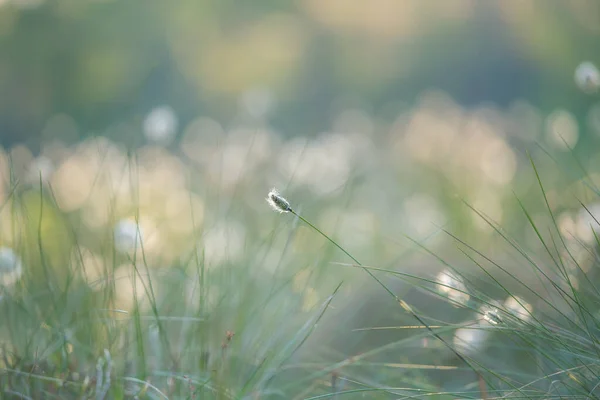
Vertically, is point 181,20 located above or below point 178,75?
above

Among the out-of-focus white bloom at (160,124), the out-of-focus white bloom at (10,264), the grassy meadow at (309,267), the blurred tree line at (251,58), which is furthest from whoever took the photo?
the blurred tree line at (251,58)

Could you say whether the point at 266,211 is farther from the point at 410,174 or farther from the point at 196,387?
the point at 196,387

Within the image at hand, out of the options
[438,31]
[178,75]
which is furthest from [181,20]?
[438,31]

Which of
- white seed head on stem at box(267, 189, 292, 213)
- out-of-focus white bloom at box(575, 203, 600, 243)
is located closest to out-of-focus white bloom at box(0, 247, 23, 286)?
white seed head on stem at box(267, 189, 292, 213)

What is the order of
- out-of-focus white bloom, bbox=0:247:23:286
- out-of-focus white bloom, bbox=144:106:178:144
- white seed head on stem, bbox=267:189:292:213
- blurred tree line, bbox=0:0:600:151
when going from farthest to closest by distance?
blurred tree line, bbox=0:0:600:151 < out-of-focus white bloom, bbox=144:106:178:144 < out-of-focus white bloom, bbox=0:247:23:286 < white seed head on stem, bbox=267:189:292:213

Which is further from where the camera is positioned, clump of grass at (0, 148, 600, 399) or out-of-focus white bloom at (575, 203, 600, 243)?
out-of-focus white bloom at (575, 203, 600, 243)

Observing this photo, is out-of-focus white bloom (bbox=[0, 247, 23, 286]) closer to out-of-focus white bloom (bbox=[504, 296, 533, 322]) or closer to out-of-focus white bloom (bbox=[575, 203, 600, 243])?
out-of-focus white bloom (bbox=[504, 296, 533, 322])

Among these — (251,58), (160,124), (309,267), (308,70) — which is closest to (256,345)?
(160,124)

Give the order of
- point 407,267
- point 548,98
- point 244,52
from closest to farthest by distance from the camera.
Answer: point 407,267 < point 548,98 < point 244,52

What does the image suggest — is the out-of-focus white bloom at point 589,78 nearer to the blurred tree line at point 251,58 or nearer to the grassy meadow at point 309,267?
the grassy meadow at point 309,267

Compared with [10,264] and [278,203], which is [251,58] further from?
[278,203]

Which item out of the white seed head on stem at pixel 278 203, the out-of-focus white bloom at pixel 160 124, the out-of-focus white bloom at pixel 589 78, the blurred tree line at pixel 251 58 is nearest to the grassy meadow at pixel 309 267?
the white seed head on stem at pixel 278 203
